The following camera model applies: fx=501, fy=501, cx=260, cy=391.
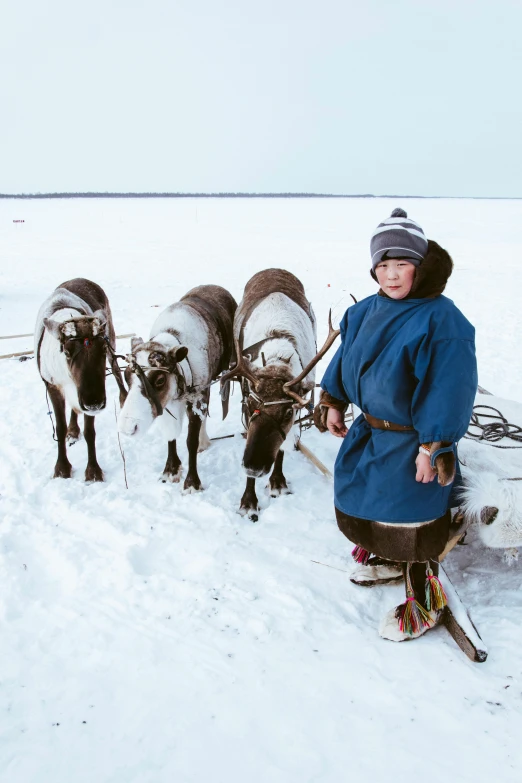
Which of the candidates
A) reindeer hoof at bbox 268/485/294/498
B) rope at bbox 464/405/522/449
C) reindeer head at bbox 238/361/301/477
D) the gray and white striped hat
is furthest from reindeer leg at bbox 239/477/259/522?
the gray and white striped hat

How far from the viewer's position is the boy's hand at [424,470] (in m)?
2.24

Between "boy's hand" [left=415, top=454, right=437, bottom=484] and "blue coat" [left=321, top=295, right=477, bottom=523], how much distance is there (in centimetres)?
10

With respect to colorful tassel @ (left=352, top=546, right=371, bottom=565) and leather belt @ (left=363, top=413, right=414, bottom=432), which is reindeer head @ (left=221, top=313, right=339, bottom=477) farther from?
leather belt @ (left=363, top=413, right=414, bottom=432)

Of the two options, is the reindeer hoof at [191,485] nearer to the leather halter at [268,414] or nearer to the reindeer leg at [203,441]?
the reindeer leg at [203,441]

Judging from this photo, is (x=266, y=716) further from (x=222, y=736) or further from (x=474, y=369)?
(x=474, y=369)

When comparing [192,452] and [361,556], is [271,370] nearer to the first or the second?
[192,452]

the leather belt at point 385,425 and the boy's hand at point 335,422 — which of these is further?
the boy's hand at point 335,422


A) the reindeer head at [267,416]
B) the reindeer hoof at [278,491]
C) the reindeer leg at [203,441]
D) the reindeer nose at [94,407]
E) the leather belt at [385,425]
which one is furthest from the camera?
the reindeer leg at [203,441]

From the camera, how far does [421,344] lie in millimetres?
2160

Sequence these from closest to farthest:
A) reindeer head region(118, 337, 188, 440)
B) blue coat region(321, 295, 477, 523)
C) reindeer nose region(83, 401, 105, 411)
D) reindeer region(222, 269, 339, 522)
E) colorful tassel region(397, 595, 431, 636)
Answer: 1. blue coat region(321, 295, 477, 523)
2. colorful tassel region(397, 595, 431, 636)
3. reindeer region(222, 269, 339, 522)
4. reindeer head region(118, 337, 188, 440)
5. reindeer nose region(83, 401, 105, 411)

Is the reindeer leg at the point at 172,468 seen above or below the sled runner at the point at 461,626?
below

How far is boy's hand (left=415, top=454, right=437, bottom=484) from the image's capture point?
2.24 m

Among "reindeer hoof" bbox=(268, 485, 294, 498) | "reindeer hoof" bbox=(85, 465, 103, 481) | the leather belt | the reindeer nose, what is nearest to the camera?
the leather belt

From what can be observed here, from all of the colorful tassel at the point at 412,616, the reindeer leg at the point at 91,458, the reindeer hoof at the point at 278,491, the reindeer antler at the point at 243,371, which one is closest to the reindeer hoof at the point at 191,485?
the reindeer hoof at the point at 278,491
